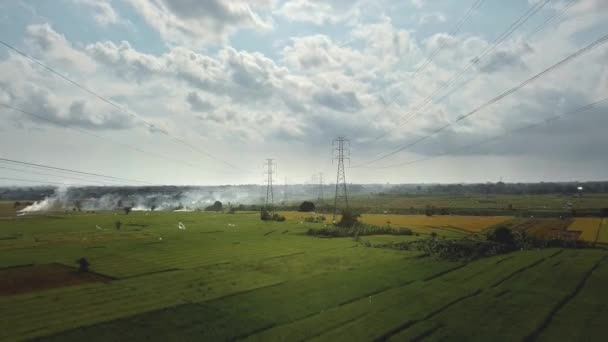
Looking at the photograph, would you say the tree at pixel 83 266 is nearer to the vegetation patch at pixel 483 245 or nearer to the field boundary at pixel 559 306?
the field boundary at pixel 559 306

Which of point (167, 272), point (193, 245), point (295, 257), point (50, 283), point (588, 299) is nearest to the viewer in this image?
point (588, 299)

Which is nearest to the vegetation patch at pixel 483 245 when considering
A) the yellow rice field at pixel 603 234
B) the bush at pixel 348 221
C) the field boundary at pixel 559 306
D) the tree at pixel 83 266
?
the yellow rice field at pixel 603 234

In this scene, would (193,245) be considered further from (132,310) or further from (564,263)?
(564,263)

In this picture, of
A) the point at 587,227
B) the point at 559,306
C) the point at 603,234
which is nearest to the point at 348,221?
the point at 603,234

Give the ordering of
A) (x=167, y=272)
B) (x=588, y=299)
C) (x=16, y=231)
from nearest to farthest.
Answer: (x=588, y=299), (x=167, y=272), (x=16, y=231)

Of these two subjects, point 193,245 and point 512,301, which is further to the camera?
point 193,245

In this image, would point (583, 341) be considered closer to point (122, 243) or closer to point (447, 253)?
point (447, 253)

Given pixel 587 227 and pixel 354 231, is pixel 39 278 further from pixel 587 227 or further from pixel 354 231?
pixel 587 227

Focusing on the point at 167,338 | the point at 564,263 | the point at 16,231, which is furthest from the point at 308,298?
the point at 16,231
